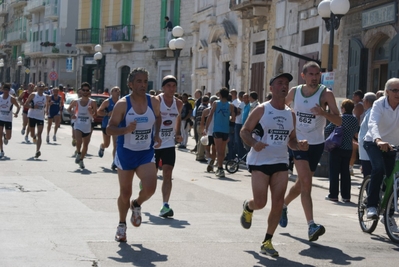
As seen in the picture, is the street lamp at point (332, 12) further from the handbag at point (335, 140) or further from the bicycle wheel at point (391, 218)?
the bicycle wheel at point (391, 218)

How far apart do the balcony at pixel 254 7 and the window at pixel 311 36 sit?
3.65 metres

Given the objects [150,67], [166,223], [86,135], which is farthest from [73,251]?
[150,67]

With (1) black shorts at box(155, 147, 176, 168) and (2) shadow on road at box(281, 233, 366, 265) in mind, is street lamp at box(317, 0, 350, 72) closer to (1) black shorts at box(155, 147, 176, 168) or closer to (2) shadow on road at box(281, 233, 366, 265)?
(1) black shorts at box(155, 147, 176, 168)

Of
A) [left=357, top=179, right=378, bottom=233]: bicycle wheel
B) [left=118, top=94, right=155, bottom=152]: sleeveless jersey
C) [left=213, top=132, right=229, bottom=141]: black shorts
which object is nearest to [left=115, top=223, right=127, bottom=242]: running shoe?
[left=118, top=94, right=155, bottom=152]: sleeveless jersey

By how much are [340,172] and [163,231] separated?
5.39 metres

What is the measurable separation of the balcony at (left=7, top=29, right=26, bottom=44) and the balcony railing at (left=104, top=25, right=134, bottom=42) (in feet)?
94.9

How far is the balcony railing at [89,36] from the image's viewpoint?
53.0 m

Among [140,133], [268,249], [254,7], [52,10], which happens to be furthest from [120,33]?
[268,249]

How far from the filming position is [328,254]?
8266 millimetres

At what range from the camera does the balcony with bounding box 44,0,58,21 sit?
64.6 m

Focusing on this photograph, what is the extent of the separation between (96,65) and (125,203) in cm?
4714

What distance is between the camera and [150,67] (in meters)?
48.0

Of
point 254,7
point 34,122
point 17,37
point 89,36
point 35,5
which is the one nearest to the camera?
point 34,122

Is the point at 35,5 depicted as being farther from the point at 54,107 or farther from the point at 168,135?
the point at 168,135
